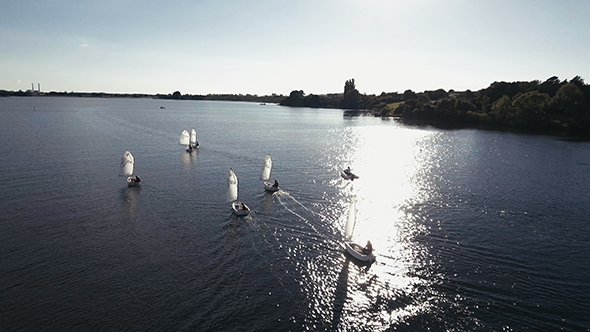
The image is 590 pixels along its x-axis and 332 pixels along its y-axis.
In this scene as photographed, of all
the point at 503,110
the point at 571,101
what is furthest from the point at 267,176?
the point at 571,101

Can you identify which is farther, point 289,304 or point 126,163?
point 126,163

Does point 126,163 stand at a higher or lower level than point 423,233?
higher

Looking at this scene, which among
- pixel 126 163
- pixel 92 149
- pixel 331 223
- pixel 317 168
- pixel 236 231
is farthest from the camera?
pixel 92 149

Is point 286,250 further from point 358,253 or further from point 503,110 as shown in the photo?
point 503,110

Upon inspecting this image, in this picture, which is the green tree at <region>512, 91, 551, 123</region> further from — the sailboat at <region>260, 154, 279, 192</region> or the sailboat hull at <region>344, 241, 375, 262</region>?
the sailboat hull at <region>344, 241, 375, 262</region>

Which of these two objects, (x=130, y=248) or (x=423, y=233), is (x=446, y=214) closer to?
(x=423, y=233)

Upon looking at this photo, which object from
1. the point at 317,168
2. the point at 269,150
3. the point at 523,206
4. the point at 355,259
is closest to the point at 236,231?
the point at 355,259
